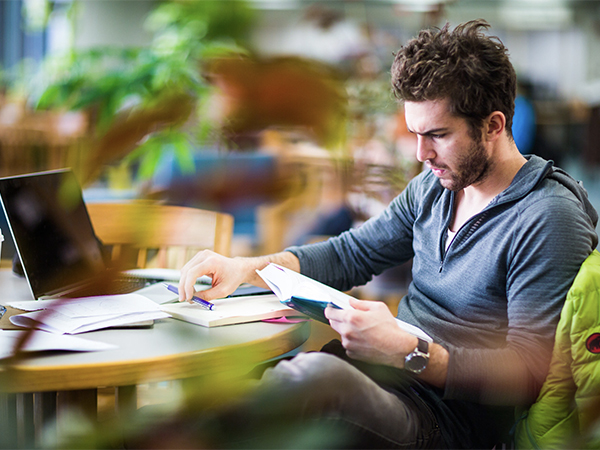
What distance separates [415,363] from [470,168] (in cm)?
38

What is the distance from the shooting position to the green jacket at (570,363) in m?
0.83

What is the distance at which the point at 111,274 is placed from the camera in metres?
0.23

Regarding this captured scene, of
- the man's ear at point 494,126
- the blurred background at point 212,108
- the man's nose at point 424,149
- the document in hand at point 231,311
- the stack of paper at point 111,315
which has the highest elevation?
the blurred background at point 212,108

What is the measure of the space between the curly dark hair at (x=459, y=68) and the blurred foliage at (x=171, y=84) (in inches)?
30.4

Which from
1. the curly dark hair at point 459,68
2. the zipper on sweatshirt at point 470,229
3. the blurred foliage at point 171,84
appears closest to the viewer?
the blurred foliage at point 171,84

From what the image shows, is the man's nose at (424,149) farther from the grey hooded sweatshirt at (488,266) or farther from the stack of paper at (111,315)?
the stack of paper at (111,315)

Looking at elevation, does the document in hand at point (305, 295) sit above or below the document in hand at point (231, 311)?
above

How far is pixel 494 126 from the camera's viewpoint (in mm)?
1043

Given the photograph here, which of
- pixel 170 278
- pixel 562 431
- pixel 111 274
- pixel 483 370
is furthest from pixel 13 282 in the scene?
pixel 111 274

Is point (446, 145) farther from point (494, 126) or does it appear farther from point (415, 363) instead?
point (415, 363)

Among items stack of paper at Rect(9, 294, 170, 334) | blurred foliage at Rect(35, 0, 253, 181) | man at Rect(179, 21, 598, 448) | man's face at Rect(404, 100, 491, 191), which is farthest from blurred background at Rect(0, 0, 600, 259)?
man's face at Rect(404, 100, 491, 191)

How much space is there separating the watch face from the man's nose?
1.14 feet

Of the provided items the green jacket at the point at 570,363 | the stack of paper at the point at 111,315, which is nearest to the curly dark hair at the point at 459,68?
the green jacket at the point at 570,363

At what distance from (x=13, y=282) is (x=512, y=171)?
3.53 feet
